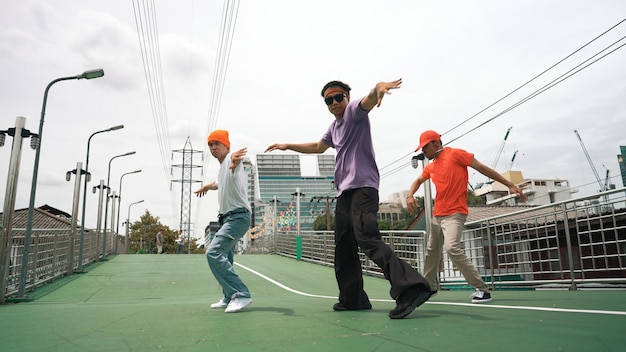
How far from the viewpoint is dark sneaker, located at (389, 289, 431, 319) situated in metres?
3.01

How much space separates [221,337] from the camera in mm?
2555

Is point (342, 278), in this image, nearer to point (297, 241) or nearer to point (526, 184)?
point (297, 241)

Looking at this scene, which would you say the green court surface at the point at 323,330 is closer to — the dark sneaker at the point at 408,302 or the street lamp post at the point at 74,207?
the dark sneaker at the point at 408,302

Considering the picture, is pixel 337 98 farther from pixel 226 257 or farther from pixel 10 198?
pixel 10 198

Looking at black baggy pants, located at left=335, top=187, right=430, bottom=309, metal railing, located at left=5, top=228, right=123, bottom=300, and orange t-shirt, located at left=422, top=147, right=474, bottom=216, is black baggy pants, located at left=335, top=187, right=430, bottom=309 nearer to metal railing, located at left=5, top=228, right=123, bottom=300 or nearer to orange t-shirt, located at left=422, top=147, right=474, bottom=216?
orange t-shirt, located at left=422, top=147, right=474, bottom=216

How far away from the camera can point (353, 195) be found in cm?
368

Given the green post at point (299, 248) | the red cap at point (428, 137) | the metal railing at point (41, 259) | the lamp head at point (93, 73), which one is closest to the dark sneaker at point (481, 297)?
the red cap at point (428, 137)

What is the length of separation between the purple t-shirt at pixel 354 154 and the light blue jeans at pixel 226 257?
46.6 inches

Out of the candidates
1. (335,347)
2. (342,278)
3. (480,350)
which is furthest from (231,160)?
(480,350)

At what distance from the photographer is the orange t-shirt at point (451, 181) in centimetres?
464

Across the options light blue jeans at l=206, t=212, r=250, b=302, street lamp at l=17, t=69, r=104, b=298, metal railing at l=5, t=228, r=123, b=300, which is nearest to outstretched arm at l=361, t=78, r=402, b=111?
light blue jeans at l=206, t=212, r=250, b=302

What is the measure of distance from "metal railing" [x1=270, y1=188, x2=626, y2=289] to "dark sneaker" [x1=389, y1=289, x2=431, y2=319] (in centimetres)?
310

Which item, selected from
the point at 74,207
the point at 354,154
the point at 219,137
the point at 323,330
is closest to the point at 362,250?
the point at 354,154

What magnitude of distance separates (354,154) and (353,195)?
1.19 feet
